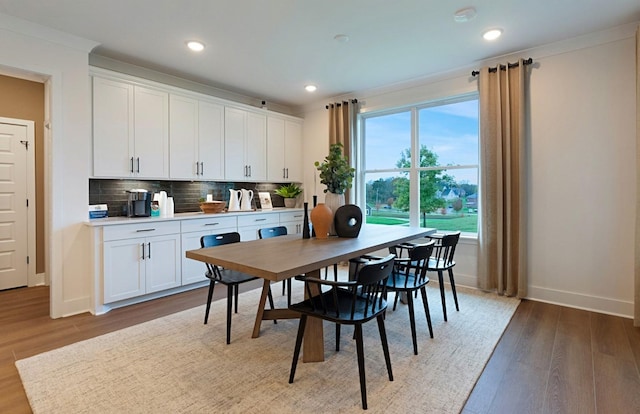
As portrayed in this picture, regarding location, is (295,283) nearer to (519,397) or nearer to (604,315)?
(519,397)

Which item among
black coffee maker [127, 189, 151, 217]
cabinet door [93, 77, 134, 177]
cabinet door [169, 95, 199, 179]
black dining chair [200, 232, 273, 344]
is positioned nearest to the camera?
black dining chair [200, 232, 273, 344]

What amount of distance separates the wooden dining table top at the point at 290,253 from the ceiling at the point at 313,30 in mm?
1949

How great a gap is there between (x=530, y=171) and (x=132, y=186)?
468 centimetres

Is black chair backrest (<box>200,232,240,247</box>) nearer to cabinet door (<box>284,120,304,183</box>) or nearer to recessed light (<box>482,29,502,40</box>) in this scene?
cabinet door (<box>284,120,304,183</box>)

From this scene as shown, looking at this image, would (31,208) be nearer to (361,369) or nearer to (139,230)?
(139,230)

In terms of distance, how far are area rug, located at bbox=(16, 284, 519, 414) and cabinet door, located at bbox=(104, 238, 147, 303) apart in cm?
64

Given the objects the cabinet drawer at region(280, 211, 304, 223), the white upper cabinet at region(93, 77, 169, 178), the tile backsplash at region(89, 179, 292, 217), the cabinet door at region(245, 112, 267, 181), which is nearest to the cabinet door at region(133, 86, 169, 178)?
the white upper cabinet at region(93, 77, 169, 178)

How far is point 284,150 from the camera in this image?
5.53 metres

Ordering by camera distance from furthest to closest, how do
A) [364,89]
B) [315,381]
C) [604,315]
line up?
1. [364,89]
2. [604,315]
3. [315,381]

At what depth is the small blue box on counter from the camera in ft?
11.5

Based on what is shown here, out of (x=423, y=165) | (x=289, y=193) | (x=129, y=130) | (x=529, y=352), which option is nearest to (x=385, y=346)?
(x=529, y=352)

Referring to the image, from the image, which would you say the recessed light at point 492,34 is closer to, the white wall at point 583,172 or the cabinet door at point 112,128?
the white wall at point 583,172

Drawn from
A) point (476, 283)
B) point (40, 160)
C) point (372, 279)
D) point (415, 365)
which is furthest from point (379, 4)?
point (40, 160)

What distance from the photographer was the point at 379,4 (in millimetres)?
2705
